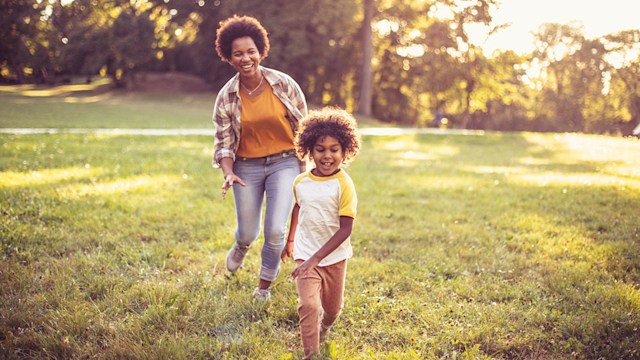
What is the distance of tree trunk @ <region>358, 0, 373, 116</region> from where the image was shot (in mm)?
32219

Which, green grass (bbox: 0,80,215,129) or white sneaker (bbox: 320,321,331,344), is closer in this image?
white sneaker (bbox: 320,321,331,344)

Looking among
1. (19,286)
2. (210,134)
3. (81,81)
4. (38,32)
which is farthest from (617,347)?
(81,81)

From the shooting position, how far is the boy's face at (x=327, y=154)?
10.1 feet

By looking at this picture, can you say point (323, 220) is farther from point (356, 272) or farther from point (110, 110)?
point (110, 110)

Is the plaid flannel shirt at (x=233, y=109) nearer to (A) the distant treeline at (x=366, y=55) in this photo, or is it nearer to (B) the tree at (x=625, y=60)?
(B) the tree at (x=625, y=60)

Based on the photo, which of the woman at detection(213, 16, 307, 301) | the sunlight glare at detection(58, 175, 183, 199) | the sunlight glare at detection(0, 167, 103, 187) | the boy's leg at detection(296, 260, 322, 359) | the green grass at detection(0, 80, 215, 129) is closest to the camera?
the boy's leg at detection(296, 260, 322, 359)

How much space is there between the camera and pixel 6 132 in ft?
47.3

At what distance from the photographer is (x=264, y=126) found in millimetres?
4113

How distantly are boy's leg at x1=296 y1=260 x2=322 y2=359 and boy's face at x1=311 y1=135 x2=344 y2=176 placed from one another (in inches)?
27.6

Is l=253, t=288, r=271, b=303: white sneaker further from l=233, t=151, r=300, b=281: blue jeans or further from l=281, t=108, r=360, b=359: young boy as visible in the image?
l=281, t=108, r=360, b=359: young boy

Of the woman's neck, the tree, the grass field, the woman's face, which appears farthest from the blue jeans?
the tree

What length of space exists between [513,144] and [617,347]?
57.1 ft

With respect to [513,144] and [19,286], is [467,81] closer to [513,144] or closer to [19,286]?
[513,144]

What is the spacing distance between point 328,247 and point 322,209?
0.92 ft
